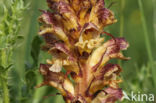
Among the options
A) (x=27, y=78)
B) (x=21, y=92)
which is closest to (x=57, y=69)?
(x=27, y=78)

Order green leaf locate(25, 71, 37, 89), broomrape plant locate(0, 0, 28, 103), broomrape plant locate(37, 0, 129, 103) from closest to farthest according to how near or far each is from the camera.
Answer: broomrape plant locate(37, 0, 129, 103) < broomrape plant locate(0, 0, 28, 103) < green leaf locate(25, 71, 37, 89)

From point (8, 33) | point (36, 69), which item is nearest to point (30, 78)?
point (36, 69)

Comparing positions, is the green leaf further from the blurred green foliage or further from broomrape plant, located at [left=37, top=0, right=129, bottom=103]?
broomrape plant, located at [left=37, top=0, right=129, bottom=103]

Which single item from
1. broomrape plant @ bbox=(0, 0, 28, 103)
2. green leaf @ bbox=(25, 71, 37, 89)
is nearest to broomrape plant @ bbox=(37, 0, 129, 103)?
broomrape plant @ bbox=(0, 0, 28, 103)

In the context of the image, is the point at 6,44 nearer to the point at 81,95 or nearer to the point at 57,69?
the point at 57,69

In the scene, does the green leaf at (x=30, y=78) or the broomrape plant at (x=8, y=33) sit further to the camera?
the green leaf at (x=30, y=78)

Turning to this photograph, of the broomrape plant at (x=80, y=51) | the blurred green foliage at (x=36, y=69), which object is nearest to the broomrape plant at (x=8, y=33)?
the blurred green foliage at (x=36, y=69)

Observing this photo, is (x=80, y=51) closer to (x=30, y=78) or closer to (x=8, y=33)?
(x=8, y=33)

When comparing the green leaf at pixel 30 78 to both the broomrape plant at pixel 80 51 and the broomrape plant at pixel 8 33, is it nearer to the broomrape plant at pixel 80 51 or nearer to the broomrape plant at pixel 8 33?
the broomrape plant at pixel 8 33
